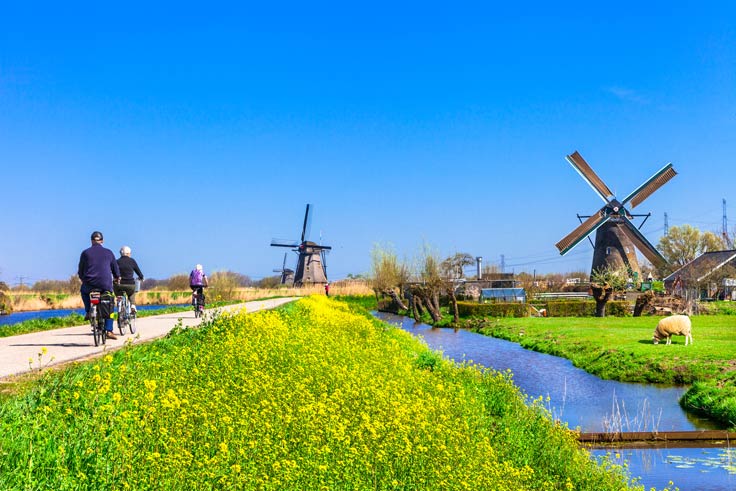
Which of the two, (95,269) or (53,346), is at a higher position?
(95,269)

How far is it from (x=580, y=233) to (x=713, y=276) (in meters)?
11.4

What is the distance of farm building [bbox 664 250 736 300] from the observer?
57750 millimetres

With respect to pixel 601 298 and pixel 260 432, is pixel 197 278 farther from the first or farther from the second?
pixel 601 298

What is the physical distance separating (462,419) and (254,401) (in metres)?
2.56

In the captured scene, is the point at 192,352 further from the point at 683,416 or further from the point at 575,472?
the point at 683,416

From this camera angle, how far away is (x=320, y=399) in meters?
7.79

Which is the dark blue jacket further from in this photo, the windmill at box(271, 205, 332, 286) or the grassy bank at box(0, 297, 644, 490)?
the windmill at box(271, 205, 332, 286)

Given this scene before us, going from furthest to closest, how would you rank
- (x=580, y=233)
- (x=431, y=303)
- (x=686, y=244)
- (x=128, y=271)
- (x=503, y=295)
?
(x=686, y=244)
(x=580, y=233)
(x=503, y=295)
(x=431, y=303)
(x=128, y=271)

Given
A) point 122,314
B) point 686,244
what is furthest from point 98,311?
point 686,244

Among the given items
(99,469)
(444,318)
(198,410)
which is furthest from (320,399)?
(444,318)

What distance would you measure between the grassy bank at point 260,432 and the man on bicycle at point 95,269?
11.2ft

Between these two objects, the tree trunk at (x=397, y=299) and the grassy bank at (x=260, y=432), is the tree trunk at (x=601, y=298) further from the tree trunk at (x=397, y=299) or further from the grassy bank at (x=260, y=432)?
the grassy bank at (x=260, y=432)

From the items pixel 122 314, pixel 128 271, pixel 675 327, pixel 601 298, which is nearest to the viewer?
pixel 122 314

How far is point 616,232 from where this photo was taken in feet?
184
